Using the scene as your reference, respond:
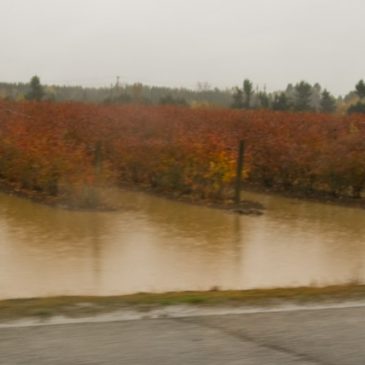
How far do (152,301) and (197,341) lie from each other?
4.58 ft

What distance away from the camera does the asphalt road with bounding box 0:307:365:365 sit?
183 inches

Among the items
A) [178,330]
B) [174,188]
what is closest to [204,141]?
[174,188]

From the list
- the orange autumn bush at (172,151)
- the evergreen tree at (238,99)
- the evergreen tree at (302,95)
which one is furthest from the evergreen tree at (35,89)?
the orange autumn bush at (172,151)

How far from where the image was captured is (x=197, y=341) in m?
5.06

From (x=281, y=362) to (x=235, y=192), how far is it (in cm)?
1396

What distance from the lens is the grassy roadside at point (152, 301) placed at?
19.4 feet

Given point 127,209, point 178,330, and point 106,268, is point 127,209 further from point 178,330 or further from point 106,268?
point 178,330

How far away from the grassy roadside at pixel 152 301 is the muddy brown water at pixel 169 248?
7.25 feet

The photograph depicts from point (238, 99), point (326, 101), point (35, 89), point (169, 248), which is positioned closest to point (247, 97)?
point (238, 99)

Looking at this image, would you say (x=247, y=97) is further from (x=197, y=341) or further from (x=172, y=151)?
(x=197, y=341)

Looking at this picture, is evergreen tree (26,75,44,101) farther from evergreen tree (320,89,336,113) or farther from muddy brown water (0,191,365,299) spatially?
muddy brown water (0,191,365,299)

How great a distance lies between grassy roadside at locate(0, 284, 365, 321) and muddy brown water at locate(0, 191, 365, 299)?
2.21m

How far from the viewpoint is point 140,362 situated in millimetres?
4574

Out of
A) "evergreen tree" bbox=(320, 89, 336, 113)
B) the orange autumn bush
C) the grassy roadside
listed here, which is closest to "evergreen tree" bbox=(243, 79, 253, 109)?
"evergreen tree" bbox=(320, 89, 336, 113)
